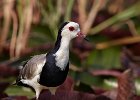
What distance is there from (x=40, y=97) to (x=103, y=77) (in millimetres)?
833

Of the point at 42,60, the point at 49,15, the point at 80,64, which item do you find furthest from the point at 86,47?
the point at 42,60

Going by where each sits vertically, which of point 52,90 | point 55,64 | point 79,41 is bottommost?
point 79,41

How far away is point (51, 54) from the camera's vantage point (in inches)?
66.3

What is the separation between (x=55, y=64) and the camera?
1.67m

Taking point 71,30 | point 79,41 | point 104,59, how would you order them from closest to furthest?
1. point 71,30
2. point 104,59
3. point 79,41

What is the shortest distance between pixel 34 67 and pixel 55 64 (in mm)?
90

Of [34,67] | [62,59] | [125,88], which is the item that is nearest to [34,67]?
[34,67]

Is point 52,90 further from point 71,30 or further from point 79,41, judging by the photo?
point 79,41

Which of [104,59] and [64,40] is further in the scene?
[104,59]

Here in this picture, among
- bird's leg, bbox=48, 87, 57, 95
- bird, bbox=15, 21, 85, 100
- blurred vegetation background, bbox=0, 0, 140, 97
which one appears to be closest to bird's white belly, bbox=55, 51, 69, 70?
bird, bbox=15, 21, 85, 100

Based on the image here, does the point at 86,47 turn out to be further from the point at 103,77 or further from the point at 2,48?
the point at 103,77

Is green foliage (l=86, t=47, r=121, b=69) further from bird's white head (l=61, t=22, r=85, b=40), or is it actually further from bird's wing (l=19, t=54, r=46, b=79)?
bird's white head (l=61, t=22, r=85, b=40)

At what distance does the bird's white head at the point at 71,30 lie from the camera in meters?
1.64

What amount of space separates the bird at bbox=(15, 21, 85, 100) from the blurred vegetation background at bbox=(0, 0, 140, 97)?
72cm
